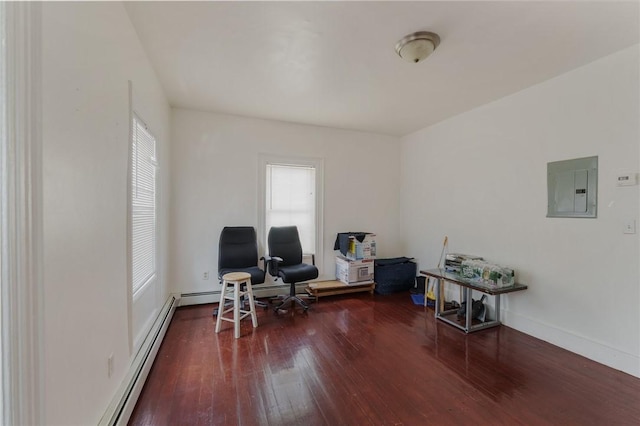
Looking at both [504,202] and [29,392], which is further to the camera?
[504,202]

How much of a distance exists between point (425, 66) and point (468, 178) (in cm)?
174

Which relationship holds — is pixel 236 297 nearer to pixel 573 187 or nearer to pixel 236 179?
pixel 236 179

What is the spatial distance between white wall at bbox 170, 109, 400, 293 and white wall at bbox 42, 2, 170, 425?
1732 millimetres

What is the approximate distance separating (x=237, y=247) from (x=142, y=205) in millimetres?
1380

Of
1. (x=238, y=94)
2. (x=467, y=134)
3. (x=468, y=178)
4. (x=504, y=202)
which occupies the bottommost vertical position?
(x=504, y=202)

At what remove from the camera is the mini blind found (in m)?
2.12

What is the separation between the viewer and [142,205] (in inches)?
94.2

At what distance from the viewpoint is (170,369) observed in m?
2.17

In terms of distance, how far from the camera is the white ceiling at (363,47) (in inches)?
69.4

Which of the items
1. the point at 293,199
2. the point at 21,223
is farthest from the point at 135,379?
the point at 293,199

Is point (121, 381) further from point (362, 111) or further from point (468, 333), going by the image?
point (362, 111)

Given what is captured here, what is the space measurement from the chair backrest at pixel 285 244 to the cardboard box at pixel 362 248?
85 centimetres

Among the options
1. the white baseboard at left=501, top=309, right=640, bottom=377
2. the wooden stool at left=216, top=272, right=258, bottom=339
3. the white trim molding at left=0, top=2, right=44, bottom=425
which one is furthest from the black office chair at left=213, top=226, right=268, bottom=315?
the white baseboard at left=501, top=309, right=640, bottom=377

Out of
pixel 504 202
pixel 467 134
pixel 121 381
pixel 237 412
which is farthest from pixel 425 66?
pixel 121 381
